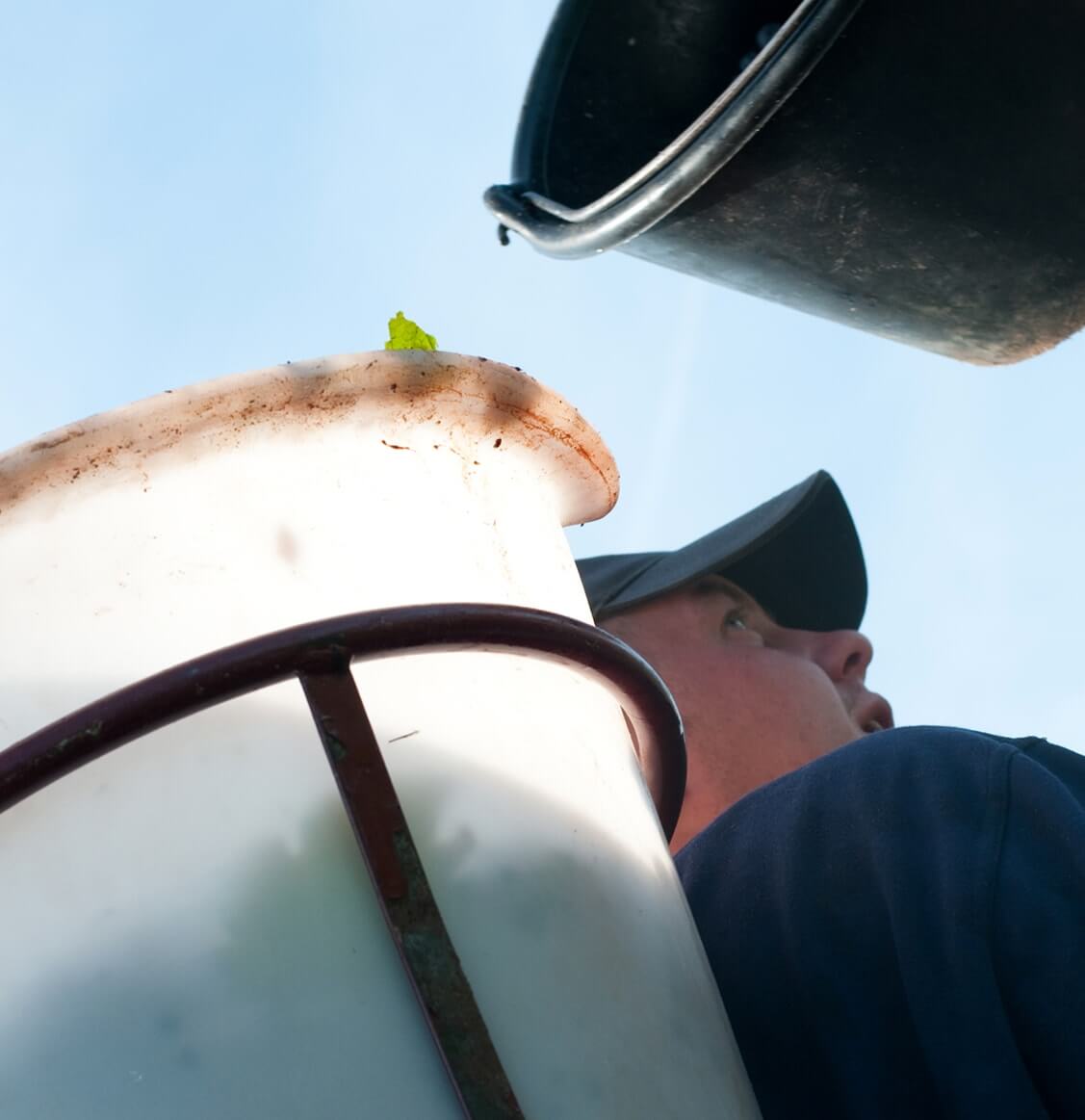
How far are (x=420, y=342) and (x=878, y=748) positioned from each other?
1.22 ft

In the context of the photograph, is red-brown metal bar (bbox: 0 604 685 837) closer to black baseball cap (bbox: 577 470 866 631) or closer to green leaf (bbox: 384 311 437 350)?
green leaf (bbox: 384 311 437 350)

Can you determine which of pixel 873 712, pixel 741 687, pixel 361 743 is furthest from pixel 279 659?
pixel 873 712

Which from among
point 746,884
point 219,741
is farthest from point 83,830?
point 746,884

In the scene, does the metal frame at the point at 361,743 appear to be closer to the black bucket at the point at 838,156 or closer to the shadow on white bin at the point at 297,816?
the shadow on white bin at the point at 297,816

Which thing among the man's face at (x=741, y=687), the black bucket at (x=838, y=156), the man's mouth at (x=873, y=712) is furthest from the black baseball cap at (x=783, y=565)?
the black bucket at (x=838, y=156)

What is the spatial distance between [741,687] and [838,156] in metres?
0.87

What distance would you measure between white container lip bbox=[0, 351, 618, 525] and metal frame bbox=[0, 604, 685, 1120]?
0.33 feet

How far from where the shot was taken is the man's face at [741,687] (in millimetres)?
1582

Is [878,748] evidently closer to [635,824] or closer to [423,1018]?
[635,824]

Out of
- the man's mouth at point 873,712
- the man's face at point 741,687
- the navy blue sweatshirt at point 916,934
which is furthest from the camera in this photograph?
the man's mouth at point 873,712

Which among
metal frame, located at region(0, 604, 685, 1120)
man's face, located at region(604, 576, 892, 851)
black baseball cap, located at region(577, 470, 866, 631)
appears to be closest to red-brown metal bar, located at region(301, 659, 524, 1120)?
metal frame, located at region(0, 604, 685, 1120)

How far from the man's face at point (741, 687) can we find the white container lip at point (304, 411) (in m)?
0.94

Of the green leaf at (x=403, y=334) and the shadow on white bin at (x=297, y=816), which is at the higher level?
the green leaf at (x=403, y=334)

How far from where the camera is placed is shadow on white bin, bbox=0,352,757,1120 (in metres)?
0.49
